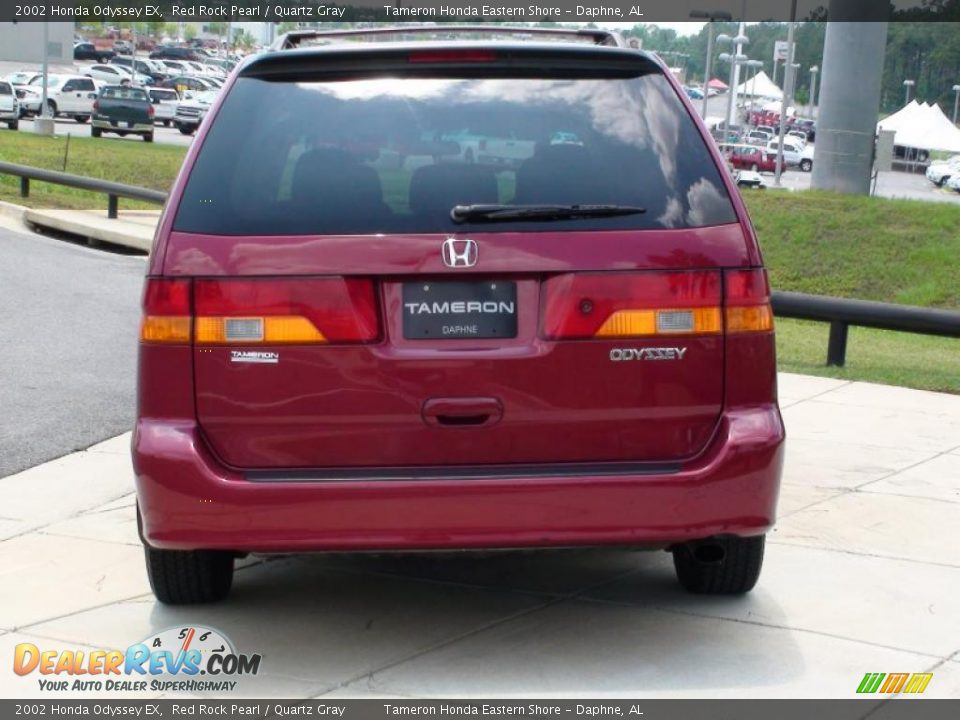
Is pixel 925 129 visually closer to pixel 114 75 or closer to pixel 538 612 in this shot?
pixel 114 75

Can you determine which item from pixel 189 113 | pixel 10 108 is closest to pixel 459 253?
pixel 10 108

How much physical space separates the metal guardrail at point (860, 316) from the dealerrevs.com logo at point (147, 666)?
719 cm

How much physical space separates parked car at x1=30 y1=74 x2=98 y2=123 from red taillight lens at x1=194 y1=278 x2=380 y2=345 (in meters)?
51.6

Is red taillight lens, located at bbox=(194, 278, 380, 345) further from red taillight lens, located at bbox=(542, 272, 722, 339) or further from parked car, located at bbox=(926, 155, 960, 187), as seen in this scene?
parked car, located at bbox=(926, 155, 960, 187)

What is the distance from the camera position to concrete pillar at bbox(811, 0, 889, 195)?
2534 centimetres

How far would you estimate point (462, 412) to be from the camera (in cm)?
438

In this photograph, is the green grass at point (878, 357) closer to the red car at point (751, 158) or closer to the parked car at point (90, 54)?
the red car at point (751, 158)

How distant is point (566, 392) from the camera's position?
4.39 metres

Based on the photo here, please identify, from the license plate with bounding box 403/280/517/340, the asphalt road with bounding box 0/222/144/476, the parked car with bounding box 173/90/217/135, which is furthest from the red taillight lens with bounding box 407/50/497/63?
the parked car with bounding box 173/90/217/135

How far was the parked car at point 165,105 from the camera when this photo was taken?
59750 millimetres

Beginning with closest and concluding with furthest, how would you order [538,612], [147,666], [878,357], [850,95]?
[147,666]
[538,612]
[878,357]
[850,95]

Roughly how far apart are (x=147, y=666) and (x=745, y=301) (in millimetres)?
2138

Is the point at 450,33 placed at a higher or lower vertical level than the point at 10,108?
higher

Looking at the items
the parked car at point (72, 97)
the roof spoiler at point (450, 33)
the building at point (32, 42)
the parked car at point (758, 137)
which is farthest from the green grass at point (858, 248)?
the building at point (32, 42)
